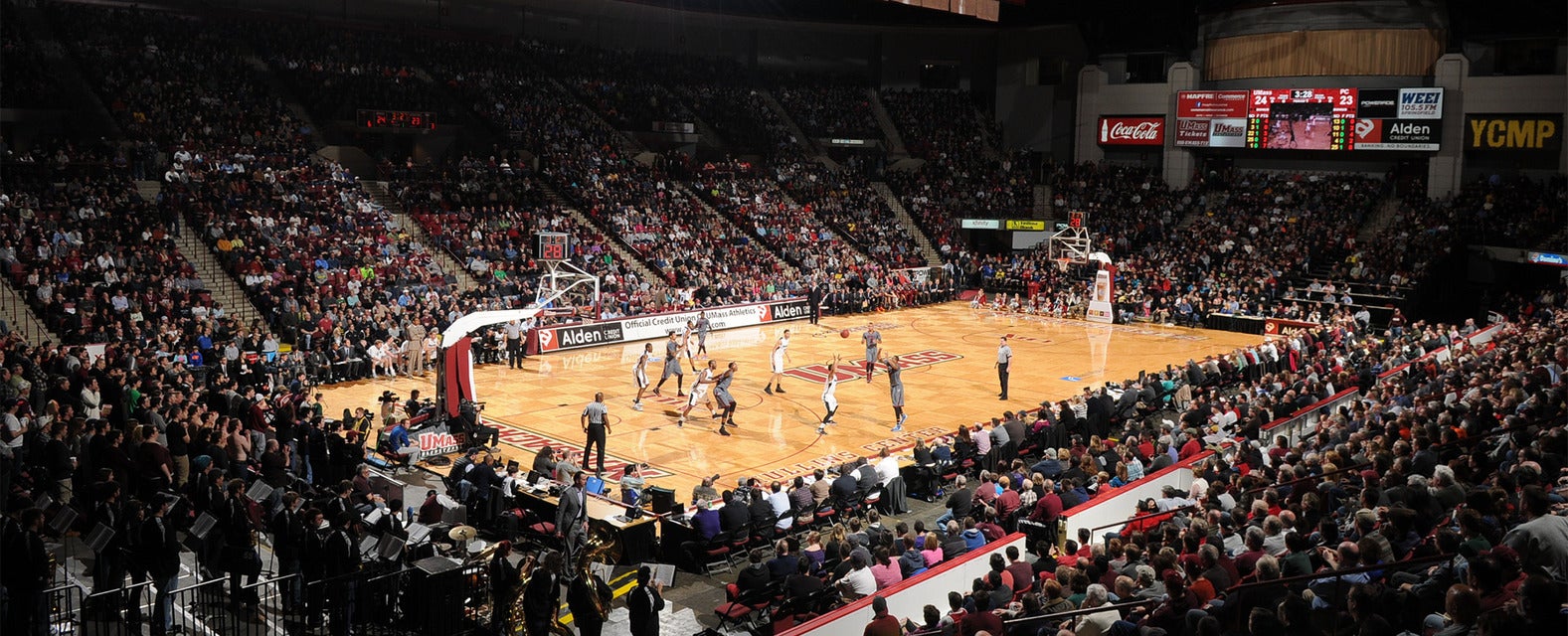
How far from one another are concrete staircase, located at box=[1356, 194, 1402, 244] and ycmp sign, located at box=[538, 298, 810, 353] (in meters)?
20.7

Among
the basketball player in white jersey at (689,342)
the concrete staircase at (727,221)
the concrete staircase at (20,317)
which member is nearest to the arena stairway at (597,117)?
the concrete staircase at (727,221)

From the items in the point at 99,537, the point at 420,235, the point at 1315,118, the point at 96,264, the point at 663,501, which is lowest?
the point at 663,501

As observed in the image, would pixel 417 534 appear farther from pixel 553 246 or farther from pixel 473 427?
pixel 553 246

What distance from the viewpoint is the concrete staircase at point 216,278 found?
28.2m

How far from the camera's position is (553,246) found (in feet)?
109

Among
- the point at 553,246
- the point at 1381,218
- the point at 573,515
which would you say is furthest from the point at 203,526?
the point at 1381,218

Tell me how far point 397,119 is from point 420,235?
6.59m

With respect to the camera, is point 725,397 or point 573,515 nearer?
point 573,515

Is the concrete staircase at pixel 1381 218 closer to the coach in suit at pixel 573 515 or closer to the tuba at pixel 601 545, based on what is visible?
the tuba at pixel 601 545

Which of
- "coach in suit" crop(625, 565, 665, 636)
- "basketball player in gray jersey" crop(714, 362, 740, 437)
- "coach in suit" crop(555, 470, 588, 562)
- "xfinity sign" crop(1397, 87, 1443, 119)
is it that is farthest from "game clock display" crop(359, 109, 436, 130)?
"xfinity sign" crop(1397, 87, 1443, 119)

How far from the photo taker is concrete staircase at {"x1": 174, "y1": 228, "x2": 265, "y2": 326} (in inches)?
1109

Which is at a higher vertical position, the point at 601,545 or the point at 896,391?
the point at 896,391

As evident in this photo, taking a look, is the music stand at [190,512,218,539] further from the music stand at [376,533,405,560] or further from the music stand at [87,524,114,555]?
the music stand at [376,533,405,560]

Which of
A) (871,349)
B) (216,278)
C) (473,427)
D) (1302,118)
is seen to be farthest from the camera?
(1302,118)
